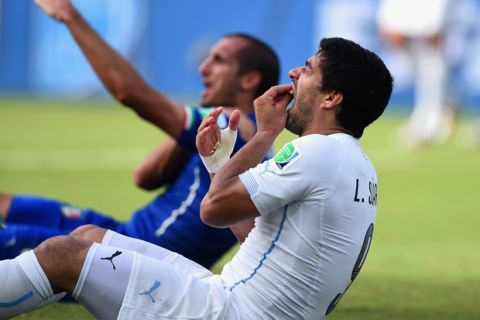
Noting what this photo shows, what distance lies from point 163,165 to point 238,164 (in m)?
2.53

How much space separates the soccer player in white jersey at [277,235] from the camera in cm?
430

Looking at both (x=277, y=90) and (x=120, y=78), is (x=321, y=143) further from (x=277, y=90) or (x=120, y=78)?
(x=120, y=78)

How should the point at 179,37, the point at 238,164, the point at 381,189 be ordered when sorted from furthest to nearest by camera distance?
the point at 179,37
the point at 381,189
the point at 238,164

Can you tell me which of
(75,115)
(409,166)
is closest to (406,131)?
(409,166)

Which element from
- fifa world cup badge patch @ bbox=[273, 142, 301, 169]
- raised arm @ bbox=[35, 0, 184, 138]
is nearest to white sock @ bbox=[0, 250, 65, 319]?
fifa world cup badge patch @ bbox=[273, 142, 301, 169]

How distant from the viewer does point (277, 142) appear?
15617 millimetres

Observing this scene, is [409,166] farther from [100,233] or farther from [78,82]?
[100,233]

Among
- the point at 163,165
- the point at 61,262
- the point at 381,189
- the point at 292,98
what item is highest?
the point at 292,98

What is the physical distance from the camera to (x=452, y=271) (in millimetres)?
7930

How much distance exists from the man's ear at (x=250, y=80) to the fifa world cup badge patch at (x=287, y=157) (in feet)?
8.32

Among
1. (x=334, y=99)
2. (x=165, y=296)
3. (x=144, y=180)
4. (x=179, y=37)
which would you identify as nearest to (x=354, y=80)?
(x=334, y=99)

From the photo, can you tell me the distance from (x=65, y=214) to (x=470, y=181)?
7677 millimetres

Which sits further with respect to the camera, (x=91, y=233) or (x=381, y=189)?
(x=381, y=189)

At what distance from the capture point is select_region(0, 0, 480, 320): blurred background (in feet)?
25.9
